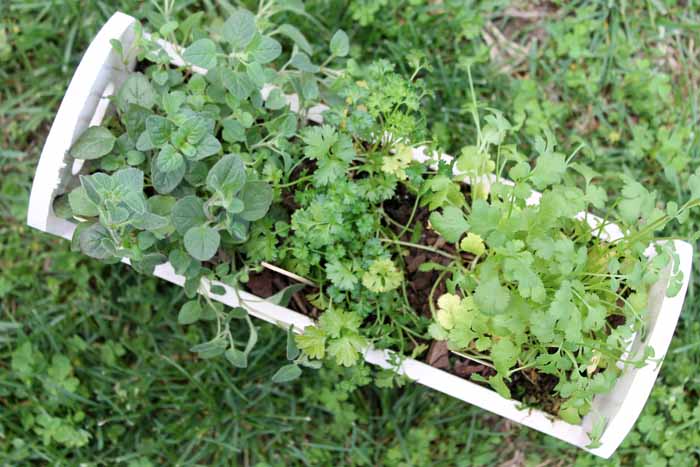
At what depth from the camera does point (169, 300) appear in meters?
2.06

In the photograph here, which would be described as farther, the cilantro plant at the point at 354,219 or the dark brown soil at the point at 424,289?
the dark brown soil at the point at 424,289

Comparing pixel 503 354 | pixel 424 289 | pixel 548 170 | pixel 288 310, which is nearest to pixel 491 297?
pixel 503 354

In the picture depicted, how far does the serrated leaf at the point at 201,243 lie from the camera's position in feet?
4.38

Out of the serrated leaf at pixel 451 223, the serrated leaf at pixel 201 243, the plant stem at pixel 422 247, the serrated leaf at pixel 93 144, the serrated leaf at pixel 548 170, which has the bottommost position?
the plant stem at pixel 422 247

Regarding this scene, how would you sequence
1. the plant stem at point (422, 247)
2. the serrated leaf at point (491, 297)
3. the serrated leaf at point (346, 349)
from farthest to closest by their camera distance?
the plant stem at point (422, 247) → the serrated leaf at point (346, 349) → the serrated leaf at point (491, 297)

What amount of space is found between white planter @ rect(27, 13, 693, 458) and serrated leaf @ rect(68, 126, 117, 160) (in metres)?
0.02

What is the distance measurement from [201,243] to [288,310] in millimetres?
323

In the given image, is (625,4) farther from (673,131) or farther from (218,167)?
(218,167)

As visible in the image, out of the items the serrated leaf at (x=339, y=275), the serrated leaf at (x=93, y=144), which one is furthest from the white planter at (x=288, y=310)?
the serrated leaf at (x=339, y=275)

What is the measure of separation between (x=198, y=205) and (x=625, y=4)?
1.50 meters

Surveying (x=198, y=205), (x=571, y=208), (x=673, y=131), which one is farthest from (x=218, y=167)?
(x=673, y=131)

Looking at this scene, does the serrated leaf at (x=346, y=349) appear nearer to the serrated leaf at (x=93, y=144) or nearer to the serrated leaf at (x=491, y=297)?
the serrated leaf at (x=491, y=297)

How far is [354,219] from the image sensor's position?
1.49 m

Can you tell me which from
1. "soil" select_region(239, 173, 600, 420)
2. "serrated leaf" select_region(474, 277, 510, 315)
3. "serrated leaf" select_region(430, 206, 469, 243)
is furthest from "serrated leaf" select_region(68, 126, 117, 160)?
"serrated leaf" select_region(474, 277, 510, 315)
